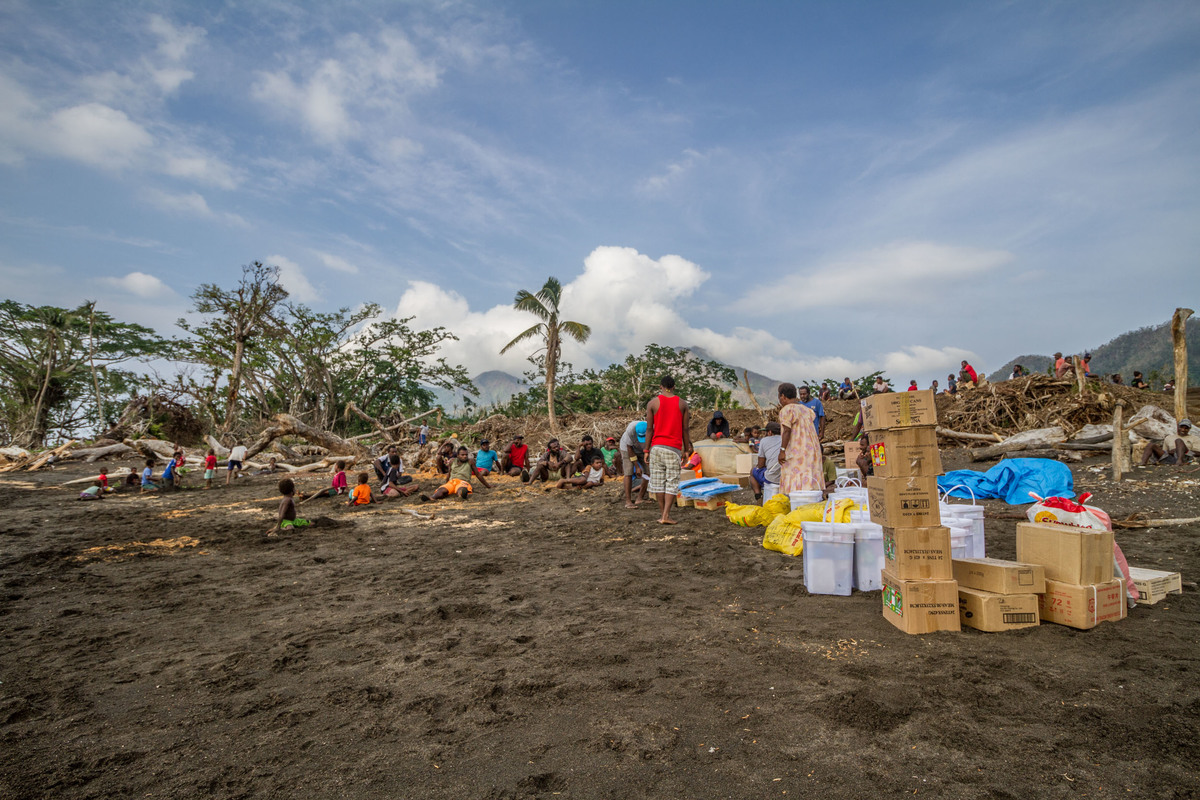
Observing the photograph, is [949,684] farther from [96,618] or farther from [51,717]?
[96,618]

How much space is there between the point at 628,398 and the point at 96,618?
886 inches

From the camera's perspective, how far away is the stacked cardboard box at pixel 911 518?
356 centimetres

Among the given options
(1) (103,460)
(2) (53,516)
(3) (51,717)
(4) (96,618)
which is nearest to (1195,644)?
(3) (51,717)

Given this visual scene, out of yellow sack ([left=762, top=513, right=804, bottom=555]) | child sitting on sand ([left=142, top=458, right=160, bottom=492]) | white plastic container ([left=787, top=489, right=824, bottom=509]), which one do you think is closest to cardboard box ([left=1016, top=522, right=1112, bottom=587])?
yellow sack ([left=762, top=513, right=804, bottom=555])

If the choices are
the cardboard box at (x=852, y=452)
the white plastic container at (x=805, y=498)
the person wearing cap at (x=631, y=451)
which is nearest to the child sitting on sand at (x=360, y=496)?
the person wearing cap at (x=631, y=451)

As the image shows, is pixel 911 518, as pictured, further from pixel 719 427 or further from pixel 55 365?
pixel 55 365

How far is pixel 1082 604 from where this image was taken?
3.44 metres

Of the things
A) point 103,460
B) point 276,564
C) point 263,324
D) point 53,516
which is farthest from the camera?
point 263,324

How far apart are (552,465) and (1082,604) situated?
1092 cm

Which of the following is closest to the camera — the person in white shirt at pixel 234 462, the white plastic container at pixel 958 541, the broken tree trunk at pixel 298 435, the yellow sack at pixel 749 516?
the white plastic container at pixel 958 541

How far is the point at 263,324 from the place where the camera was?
25156 mm

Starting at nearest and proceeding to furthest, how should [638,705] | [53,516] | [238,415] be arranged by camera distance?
[638,705] → [53,516] → [238,415]

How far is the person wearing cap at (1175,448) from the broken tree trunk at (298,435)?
67.0 ft

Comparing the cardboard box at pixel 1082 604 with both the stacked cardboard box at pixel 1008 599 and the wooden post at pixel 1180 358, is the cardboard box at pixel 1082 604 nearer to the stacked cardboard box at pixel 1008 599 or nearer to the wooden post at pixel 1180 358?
the stacked cardboard box at pixel 1008 599
